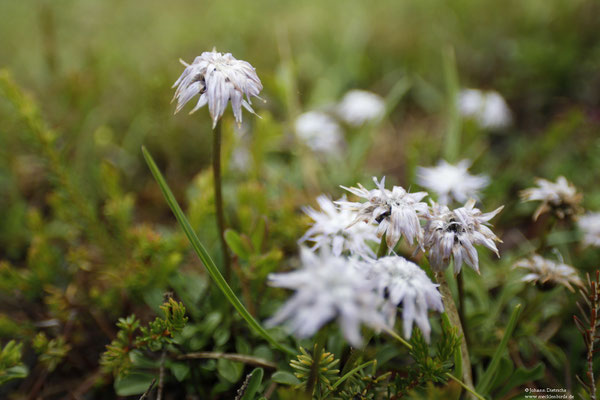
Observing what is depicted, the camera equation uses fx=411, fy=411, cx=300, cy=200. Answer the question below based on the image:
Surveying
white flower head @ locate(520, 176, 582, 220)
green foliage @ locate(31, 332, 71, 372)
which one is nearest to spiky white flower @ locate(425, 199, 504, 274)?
white flower head @ locate(520, 176, 582, 220)

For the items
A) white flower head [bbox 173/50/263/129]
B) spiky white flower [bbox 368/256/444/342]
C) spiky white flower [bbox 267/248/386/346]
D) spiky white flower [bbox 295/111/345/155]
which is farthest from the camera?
spiky white flower [bbox 295/111/345/155]

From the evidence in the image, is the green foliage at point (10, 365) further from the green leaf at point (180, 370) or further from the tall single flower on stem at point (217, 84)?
the tall single flower on stem at point (217, 84)

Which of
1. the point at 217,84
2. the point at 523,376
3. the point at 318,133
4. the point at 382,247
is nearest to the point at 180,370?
the point at 382,247

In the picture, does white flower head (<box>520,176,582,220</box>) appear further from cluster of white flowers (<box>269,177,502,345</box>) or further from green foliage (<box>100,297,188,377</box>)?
green foliage (<box>100,297,188,377</box>)

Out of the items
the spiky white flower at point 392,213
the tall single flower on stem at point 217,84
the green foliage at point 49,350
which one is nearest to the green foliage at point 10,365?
the green foliage at point 49,350

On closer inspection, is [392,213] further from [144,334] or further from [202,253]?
[144,334]

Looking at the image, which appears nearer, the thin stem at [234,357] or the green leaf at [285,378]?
the green leaf at [285,378]
